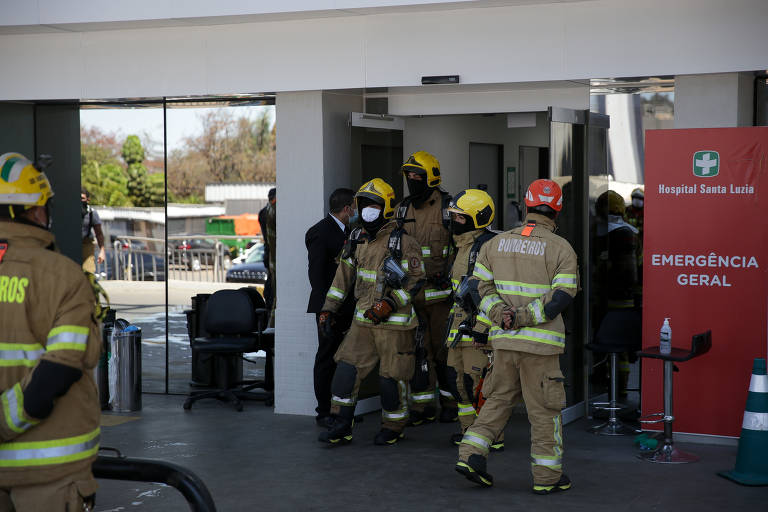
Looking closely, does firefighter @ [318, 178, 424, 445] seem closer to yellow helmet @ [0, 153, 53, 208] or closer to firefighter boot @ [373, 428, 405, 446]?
firefighter boot @ [373, 428, 405, 446]

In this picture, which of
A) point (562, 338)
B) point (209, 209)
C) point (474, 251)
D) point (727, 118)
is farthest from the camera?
point (209, 209)

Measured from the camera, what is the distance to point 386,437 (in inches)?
289

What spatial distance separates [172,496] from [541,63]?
4.35 m

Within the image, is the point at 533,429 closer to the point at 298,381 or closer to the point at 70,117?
the point at 298,381

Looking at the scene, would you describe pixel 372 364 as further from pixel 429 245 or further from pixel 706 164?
pixel 706 164

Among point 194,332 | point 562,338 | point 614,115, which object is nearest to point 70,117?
Answer: point 194,332

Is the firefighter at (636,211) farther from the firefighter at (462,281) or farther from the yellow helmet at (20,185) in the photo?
the yellow helmet at (20,185)

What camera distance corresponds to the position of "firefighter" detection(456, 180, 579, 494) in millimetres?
5836

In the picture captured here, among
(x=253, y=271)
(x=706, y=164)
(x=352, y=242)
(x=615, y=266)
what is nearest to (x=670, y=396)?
(x=706, y=164)

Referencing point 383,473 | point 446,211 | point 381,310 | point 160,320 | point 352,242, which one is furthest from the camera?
point 160,320

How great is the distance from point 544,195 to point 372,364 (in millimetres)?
2013

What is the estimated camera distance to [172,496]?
612cm

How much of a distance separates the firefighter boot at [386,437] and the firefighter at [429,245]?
1.56 ft

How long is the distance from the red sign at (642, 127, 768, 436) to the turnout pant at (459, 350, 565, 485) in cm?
169
